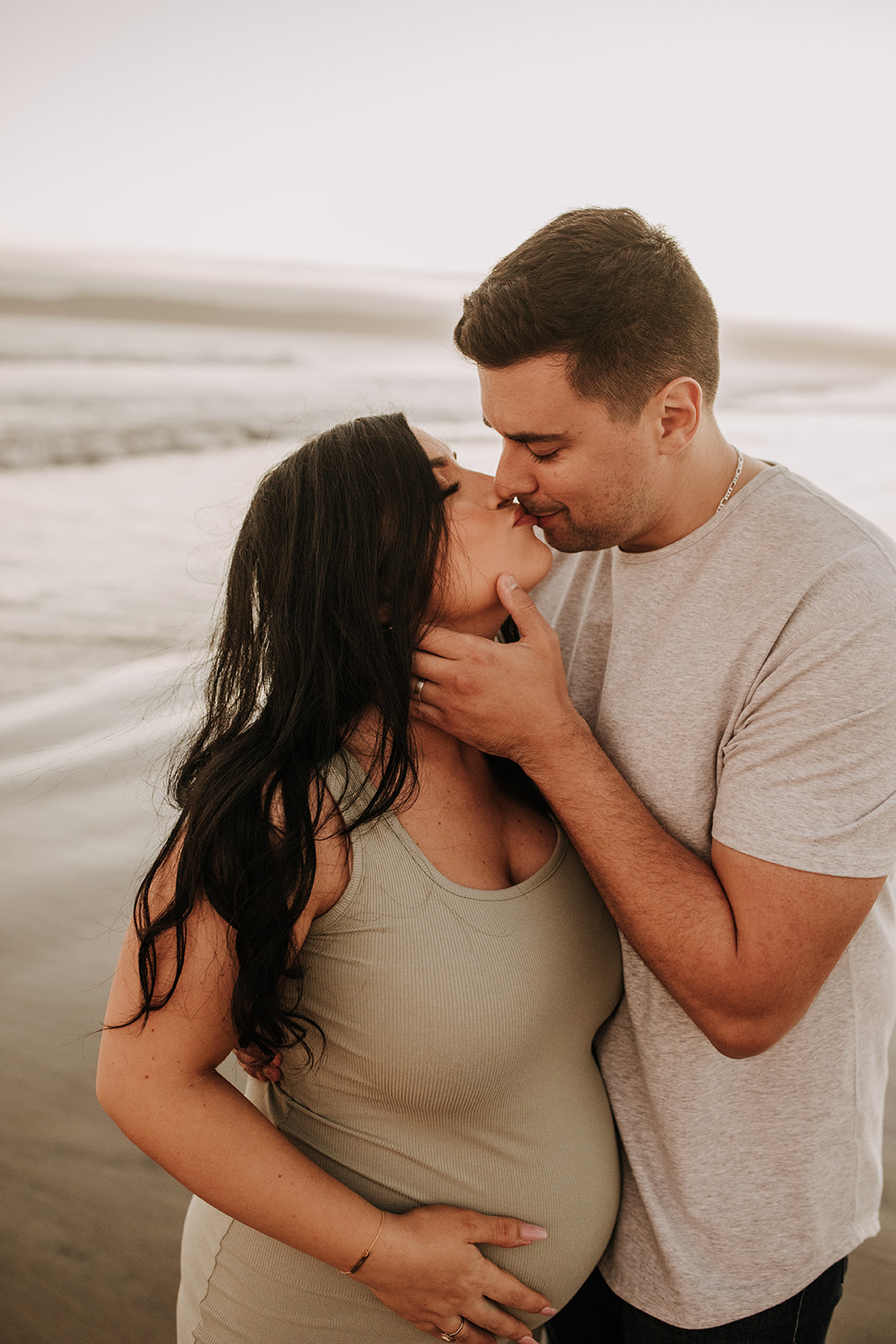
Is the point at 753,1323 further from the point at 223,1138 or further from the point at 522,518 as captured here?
the point at 522,518

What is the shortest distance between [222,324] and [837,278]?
9.25 metres

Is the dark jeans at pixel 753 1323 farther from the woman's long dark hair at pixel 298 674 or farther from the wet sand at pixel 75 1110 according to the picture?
the wet sand at pixel 75 1110

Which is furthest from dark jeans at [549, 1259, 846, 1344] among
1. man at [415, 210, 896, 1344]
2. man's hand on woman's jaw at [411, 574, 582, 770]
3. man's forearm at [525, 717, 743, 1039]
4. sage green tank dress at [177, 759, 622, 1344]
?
man's hand on woman's jaw at [411, 574, 582, 770]

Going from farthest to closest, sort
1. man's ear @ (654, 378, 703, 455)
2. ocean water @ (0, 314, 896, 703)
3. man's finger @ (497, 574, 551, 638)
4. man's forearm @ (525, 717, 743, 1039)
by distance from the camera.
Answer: ocean water @ (0, 314, 896, 703), man's ear @ (654, 378, 703, 455), man's finger @ (497, 574, 551, 638), man's forearm @ (525, 717, 743, 1039)

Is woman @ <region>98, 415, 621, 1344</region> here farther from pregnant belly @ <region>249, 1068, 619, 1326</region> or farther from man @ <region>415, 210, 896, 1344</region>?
man @ <region>415, 210, 896, 1344</region>

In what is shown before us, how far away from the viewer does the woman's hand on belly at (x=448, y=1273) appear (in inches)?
50.5

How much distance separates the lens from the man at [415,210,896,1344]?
1.32 meters

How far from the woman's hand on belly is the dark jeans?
0.97 ft

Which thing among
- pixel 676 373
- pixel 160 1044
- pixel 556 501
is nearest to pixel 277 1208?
pixel 160 1044

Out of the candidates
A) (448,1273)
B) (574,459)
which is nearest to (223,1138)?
(448,1273)

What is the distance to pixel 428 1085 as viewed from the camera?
→ 1.31 metres

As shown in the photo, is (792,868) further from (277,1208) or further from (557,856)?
(277,1208)

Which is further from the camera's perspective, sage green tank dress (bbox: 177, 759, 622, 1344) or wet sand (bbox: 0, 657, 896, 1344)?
wet sand (bbox: 0, 657, 896, 1344)

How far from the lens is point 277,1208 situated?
4.11 feet
